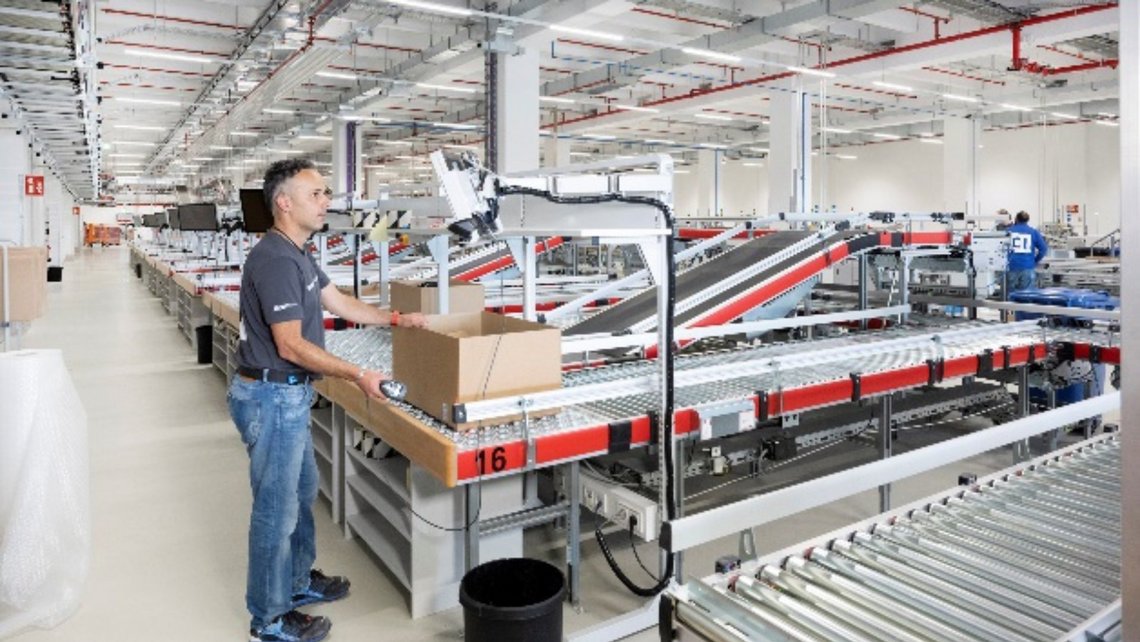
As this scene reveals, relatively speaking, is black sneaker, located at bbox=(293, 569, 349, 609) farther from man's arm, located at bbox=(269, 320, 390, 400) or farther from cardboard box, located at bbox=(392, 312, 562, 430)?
man's arm, located at bbox=(269, 320, 390, 400)

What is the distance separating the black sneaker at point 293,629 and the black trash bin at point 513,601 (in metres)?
0.63

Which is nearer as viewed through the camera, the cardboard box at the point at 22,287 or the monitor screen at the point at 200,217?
the cardboard box at the point at 22,287

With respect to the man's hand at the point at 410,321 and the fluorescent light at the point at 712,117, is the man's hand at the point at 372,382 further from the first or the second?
the fluorescent light at the point at 712,117

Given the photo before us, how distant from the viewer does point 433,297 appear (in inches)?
153

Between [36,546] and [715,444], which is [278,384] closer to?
[36,546]

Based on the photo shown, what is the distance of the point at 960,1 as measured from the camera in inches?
350

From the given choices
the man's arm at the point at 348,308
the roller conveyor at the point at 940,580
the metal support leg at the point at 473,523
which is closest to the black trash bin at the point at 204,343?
the man's arm at the point at 348,308

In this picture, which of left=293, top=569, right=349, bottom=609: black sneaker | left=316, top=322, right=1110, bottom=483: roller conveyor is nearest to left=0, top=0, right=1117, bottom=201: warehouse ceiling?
left=316, top=322, right=1110, bottom=483: roller conveyor

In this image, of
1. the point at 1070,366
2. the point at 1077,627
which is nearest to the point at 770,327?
the point at 1070,366

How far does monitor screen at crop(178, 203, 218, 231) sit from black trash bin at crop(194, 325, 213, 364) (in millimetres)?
1062

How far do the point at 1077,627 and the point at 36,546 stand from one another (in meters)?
3.30

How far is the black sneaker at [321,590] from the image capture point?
3141 millimetres

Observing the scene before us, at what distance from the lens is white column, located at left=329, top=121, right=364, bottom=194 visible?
49.6 feet

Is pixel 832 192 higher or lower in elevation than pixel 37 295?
higher
